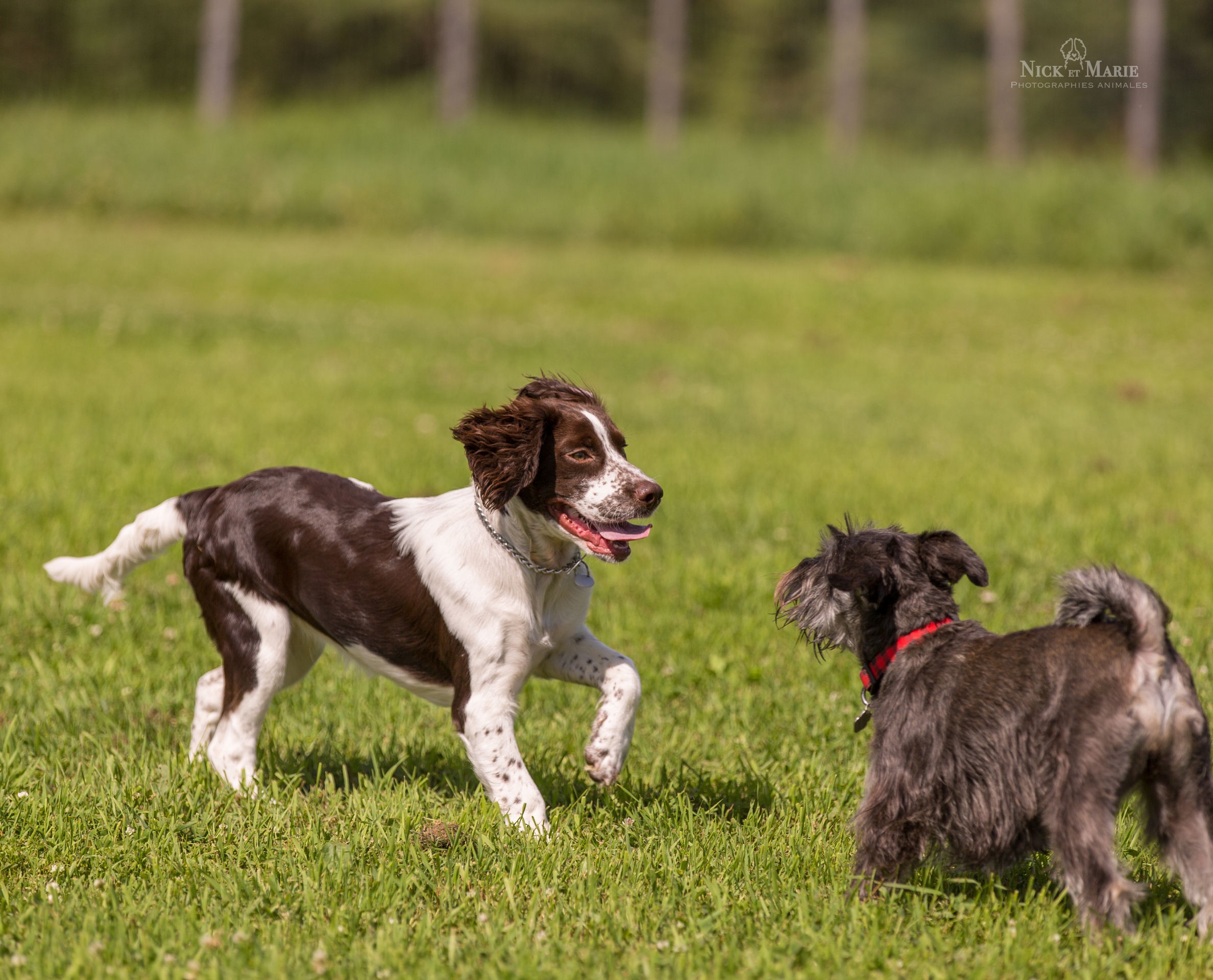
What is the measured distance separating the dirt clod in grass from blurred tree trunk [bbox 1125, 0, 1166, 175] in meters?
25.3

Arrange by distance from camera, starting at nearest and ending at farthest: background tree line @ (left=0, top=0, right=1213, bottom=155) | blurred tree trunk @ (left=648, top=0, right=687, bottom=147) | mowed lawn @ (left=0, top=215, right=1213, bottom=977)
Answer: mowed lawn @ (left=0, top=215, right=1213, bottom=977)
blurred tree trunk @ (left=648, top=0, right=687, bottom=147)
background tree line @ (left=0, top=0, right=1213, bottom=155)

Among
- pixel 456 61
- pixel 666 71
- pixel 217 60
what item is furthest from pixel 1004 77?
pixel 217 60

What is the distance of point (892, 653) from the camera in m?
4.11

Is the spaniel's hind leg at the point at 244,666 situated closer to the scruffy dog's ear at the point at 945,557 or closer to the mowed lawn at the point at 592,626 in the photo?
the mowed lawn at the point at 592,626

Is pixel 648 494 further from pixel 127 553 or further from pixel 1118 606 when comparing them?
pixel 127 553

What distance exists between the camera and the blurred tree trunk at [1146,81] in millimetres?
26797

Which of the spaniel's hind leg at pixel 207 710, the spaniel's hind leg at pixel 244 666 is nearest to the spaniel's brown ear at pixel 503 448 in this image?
the spaniel's hind leg at pixel 244 666

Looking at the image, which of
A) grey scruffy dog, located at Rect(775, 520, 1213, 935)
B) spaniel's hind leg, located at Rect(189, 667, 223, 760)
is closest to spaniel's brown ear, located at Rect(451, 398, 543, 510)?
grey scruffy dog, located at Rect(775, 520, 1213, 935)

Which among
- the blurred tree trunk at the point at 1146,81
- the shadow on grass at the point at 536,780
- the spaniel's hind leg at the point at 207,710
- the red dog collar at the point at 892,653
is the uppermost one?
the blurred tree trunk at the point at 1146,81

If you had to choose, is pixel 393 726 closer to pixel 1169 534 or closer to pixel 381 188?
pixel 1169 534

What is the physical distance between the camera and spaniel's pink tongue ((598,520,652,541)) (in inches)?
172

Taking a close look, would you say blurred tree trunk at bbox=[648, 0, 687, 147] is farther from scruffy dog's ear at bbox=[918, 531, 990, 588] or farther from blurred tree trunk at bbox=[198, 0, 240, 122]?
scruffy dog's ear at bbox=[918, 531, 990, 588]

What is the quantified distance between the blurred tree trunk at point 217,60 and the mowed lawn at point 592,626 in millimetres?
10850

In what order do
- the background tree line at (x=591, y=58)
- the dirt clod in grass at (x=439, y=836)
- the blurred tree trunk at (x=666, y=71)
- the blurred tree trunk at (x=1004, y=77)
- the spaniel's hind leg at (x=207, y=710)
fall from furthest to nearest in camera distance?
1. the background tree line at (x=591, y=58)
2. the blurred tree trunk at (x=666, y=71)
3. the blurred tree trunk at (x=1004, y=77)
4. the spaniel's hind leg at (x=207, y=710)
5. the dirt clod in grass at (x=439, y=836)
